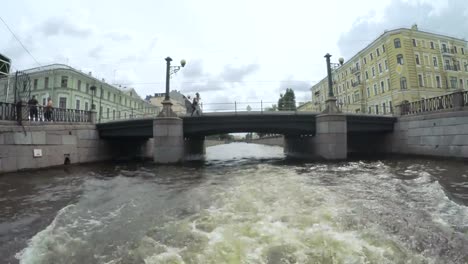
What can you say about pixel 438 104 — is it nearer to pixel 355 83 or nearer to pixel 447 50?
pixel 447 50

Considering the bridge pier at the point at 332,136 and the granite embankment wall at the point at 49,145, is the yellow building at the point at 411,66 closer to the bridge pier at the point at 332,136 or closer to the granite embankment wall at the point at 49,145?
the bridge pier at the point at 332,136

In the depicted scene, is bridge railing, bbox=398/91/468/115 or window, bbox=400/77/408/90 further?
window, bbox=400/77/408/90

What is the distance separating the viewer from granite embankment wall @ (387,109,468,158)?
15.5m

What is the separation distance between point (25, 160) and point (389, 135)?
25158mm

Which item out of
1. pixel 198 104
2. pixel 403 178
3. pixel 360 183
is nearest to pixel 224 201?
pixel 360 183

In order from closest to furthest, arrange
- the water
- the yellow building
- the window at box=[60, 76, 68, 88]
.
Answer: the water
the yellow building
the window at box=[60, 76, 68, 88]

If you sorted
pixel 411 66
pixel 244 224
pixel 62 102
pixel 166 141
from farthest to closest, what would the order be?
pixel 62 102 → pixel 411 66 → pixel 166 141 → pixel 244 224

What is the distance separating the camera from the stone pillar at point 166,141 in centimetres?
1862

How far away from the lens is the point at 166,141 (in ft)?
61.6

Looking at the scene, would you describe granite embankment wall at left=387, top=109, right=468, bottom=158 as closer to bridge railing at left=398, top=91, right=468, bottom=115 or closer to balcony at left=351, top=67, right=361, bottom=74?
bridge railing at left=398, top=91, right=468, bottom=115

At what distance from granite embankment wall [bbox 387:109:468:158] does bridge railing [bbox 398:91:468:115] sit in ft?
2.31

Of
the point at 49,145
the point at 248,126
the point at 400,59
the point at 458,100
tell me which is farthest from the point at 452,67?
the point at 49,145

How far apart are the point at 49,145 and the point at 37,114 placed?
1.90 meters

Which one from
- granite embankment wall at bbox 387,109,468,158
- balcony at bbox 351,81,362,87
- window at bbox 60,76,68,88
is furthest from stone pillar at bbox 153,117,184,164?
balcony at bbox 351,81,362,87
